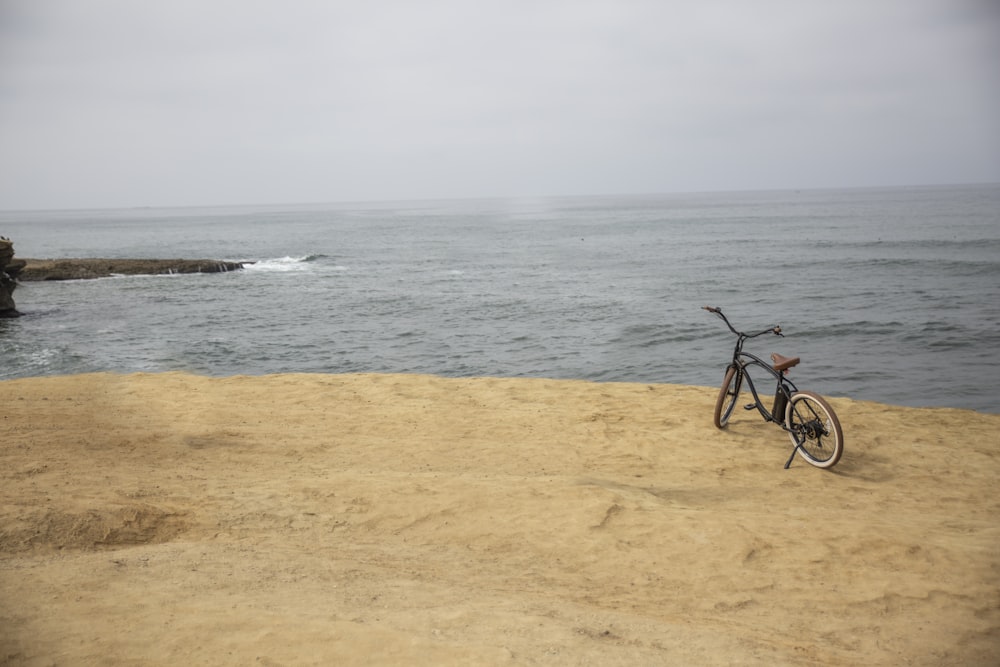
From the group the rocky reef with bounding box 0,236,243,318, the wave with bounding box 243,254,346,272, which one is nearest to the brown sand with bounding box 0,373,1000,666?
the rocky reef with bounding box 0,236,243,318

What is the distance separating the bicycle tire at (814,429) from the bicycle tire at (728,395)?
91 cm

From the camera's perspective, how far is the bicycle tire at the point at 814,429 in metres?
7.57

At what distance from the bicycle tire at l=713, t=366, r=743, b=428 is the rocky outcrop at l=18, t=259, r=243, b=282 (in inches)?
1523

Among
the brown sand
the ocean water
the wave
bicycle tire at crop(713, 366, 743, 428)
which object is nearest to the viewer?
the brown sand

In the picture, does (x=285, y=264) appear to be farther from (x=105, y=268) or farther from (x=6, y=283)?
(x=6, y=283)

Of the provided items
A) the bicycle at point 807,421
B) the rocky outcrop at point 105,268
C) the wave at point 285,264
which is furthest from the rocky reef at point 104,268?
the bicycle at point 807,421

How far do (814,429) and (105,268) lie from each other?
137 ft

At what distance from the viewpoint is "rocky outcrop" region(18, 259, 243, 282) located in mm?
38094

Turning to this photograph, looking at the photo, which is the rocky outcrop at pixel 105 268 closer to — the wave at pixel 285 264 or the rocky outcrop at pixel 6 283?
the wave at pixel 285 264

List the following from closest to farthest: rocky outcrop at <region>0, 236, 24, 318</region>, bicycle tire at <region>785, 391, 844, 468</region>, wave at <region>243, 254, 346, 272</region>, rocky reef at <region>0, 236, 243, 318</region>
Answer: bicycle tire at <region>785, 391, 844, 468</region>
rocky outcrop at <region>0, 236, 24, 318</region>
rocky reef at <region>0, 236, 243, 318</region>
wave at <region>243, 254, 346, 272</region>

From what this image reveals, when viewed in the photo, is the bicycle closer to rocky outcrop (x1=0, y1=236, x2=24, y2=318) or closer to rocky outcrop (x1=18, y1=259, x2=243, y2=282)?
rocky outcrop (x1=0, y1=236, x2=24, y2=318)

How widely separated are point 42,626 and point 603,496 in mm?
4312

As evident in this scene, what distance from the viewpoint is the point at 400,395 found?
36.2 ft

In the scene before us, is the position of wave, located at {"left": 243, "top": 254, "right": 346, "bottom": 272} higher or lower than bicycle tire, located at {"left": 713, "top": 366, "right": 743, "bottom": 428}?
higher
